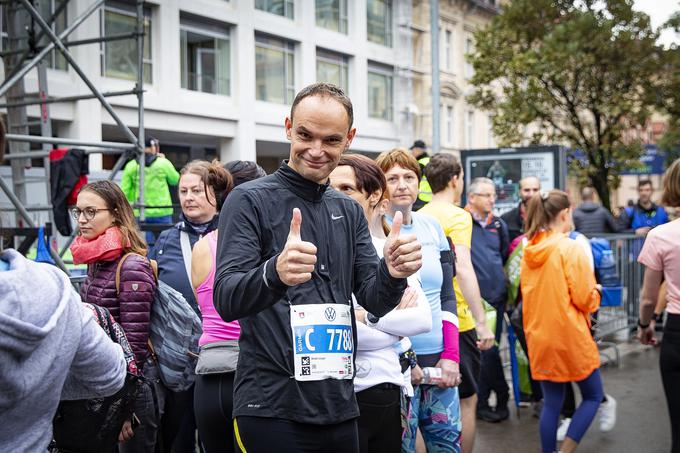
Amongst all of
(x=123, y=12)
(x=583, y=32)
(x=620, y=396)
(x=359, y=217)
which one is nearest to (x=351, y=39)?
(x=583, y=32)

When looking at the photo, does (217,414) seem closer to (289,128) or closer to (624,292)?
(289,128)

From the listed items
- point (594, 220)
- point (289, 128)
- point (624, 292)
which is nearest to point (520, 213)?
point (624, 292)

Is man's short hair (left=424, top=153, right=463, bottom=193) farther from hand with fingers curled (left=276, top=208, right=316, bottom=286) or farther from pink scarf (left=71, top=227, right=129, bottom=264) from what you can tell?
hand with fingers curled (left=276, top=208, right=316, bottom=286)

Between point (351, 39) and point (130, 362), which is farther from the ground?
point (351, 39)

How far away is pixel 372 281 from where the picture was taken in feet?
9.18

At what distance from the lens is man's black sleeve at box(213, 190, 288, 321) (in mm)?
2350

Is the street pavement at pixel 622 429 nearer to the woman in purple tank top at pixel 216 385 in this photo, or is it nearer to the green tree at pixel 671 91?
the woman in purple tank top at pixel 216 385

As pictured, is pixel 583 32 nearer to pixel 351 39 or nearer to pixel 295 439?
pixel 351 39

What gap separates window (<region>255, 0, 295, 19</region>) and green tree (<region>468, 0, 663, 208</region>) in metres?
6.41

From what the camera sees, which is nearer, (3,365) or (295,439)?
(3,365)

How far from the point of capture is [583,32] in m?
24.1

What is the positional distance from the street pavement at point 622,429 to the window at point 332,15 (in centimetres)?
2206

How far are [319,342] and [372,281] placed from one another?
30 centimetres

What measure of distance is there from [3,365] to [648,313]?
4491 mm
